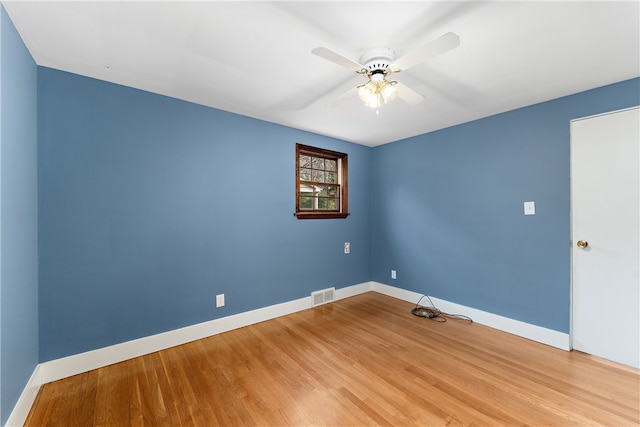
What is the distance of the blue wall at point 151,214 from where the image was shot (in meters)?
1.95

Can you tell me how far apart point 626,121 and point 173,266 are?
417 centimetres

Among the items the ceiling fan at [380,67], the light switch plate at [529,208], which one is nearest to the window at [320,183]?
the ceiling fan at [380,67]

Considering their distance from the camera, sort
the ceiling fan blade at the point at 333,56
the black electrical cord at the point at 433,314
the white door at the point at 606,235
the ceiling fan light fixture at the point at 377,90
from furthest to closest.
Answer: the black electrical cord at the point at 433,314 < the white door at the point at 606,235 < the ceiling fan light fixture at the point at 377,90 < the ceiling fan blade at the point at 333,56

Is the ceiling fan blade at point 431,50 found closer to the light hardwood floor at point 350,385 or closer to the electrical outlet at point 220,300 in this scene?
the light hardwood floor at point 350,385

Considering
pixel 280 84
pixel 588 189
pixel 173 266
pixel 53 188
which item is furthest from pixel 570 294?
pixel 53 188

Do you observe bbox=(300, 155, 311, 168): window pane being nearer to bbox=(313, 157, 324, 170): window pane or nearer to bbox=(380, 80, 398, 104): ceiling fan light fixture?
bbox=(313, 157, 324, 170): window pane

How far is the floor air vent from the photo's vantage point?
3.46 metres

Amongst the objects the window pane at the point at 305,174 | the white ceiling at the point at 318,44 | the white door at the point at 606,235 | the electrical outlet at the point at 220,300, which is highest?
the white ceiling at the point at 318,44

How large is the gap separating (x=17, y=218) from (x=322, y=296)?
9.72 feet

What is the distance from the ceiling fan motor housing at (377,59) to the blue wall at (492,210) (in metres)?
1.95

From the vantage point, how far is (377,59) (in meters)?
1.65

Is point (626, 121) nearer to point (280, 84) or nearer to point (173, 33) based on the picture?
point (280, 84)

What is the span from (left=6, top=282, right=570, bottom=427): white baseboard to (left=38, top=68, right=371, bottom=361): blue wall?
0.24 feet

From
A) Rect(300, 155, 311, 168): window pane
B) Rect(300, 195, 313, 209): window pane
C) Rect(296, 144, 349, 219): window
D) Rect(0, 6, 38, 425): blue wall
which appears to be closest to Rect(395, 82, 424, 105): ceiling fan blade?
Rect(296, 144, 349, 219): window
